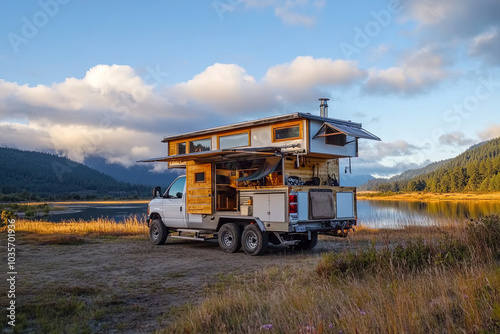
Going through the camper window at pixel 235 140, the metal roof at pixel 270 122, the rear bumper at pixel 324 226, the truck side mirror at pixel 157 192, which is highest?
the metal roof at pixel 270 122

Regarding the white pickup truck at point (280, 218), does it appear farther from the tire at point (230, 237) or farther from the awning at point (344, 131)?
the awning at point (344, 131)

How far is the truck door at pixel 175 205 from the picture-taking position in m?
14.0

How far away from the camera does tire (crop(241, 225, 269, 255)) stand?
11336mm

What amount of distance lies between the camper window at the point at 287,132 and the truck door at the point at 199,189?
2241 millimetres

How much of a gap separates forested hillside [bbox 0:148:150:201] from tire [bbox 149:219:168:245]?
102 meters

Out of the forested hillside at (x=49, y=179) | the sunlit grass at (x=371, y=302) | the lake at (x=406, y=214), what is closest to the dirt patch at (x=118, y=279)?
the sunlit grass at (x=371, y=302)

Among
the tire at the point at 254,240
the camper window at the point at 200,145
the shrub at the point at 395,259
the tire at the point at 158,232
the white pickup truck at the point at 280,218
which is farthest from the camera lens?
the tire at the point at 158,232

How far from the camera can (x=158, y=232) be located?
1459 centimetres

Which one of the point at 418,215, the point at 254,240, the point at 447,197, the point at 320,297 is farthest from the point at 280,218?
the point at 447,197

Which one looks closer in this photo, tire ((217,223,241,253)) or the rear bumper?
the rear bumper

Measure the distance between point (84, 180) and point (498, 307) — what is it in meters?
157

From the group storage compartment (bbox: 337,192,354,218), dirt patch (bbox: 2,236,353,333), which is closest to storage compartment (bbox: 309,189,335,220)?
storage compartment (bbox: 337,192,354,218)

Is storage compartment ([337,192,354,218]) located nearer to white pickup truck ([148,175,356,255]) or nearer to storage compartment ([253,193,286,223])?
white pickup truck ([148,175,356,255])

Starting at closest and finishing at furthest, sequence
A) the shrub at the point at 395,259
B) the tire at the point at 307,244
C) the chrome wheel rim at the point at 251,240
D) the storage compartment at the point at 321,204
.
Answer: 1. the shrub at the point at 395,259
2. the storage compartment at the point at 321,204
3. the chrome wheel rim at the point at 251,240
4. the tire at the point at 307,244
